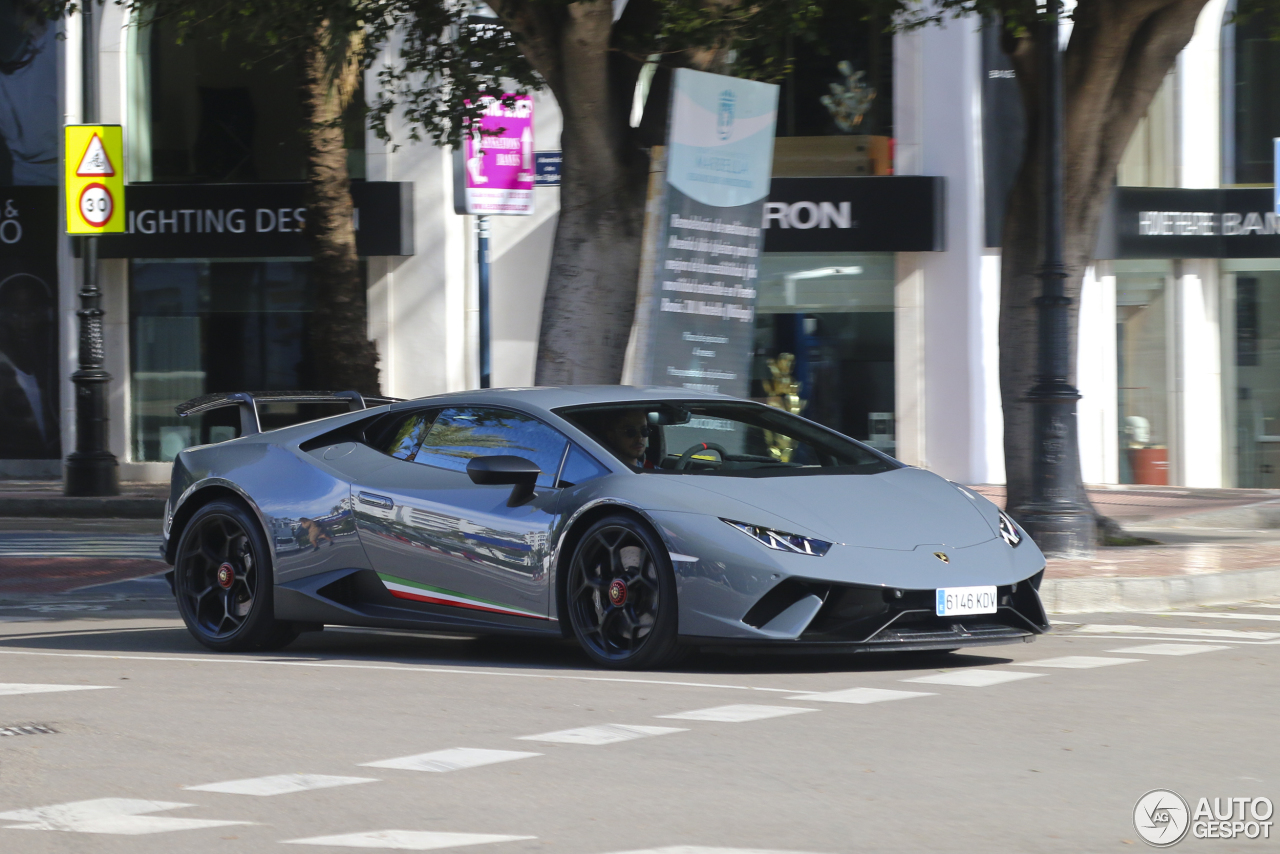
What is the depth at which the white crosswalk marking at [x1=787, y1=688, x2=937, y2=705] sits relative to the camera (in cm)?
699

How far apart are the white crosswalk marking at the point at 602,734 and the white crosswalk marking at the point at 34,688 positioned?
2.37m

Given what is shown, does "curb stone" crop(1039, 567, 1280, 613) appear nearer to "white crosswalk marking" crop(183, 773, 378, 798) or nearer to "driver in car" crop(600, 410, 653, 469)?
"driver in car" crop(600, 410, 653, 469)

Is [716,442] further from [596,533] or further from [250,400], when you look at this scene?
[250,400]

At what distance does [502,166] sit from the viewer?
663 inches

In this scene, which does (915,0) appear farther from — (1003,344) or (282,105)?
→ (282,105)

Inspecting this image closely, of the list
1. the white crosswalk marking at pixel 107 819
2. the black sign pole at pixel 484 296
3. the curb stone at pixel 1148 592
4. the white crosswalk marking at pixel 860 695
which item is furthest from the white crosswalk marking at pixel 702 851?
the black sign pole at pixel 484 296

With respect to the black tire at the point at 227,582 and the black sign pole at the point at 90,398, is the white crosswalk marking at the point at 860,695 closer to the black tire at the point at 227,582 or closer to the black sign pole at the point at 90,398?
the black tire at the point at 227,582

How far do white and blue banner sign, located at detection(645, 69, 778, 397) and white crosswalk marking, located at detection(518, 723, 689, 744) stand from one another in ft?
19.1

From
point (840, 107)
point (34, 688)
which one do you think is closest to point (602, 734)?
point (34, 688)

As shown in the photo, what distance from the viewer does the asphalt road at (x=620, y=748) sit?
4.87 metres

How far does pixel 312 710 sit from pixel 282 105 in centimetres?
1794

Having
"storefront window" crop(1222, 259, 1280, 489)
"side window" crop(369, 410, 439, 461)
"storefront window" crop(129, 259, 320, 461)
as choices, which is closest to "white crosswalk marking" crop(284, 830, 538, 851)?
"side window" crop(369, 410, 439, 461)

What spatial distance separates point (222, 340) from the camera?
2403cm

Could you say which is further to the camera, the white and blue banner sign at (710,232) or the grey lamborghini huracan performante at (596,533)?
the white and blue banner sign at (710,232)
